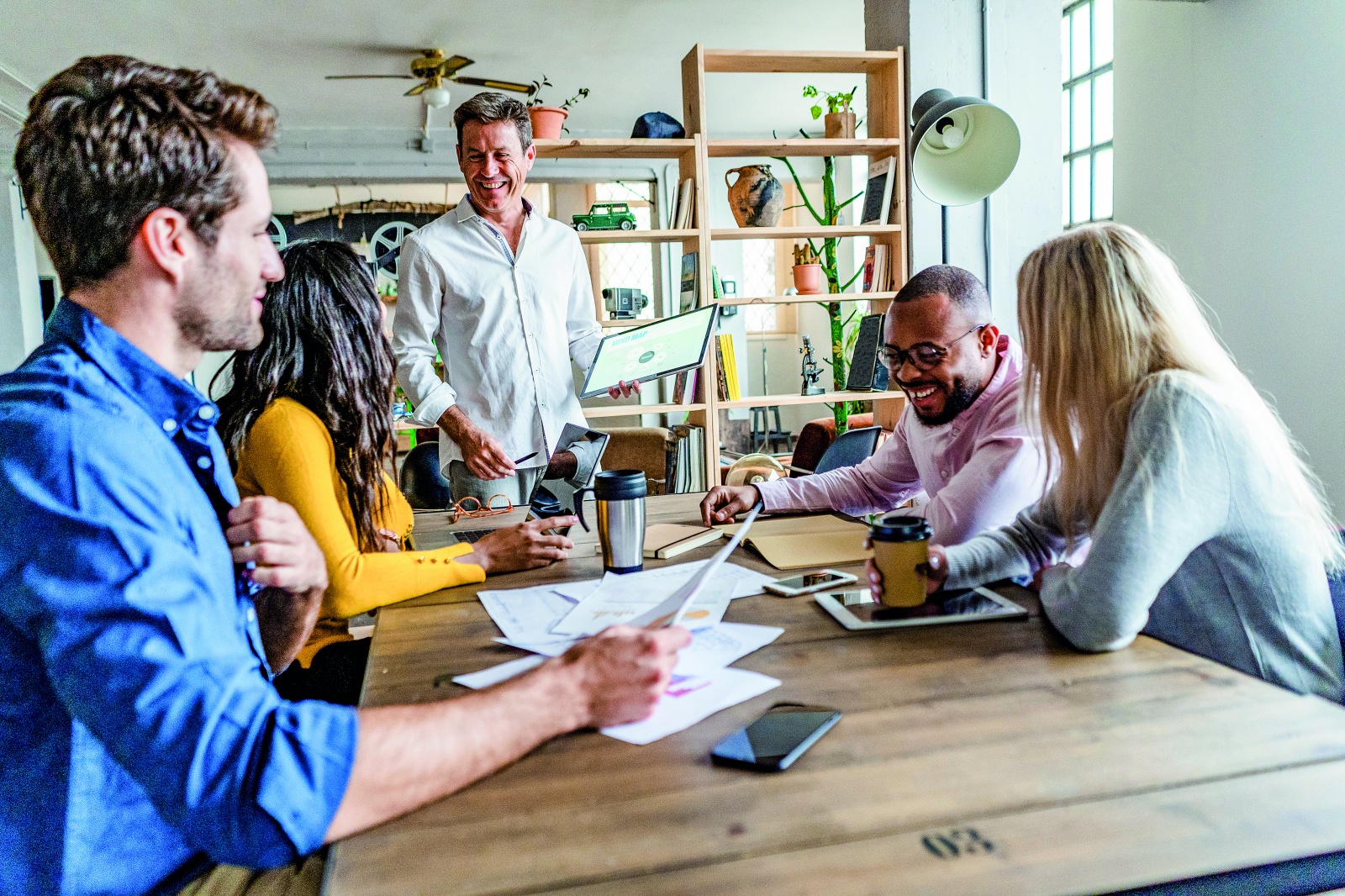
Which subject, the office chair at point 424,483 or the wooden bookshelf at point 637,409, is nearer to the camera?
the wooden bookshelf at point 637,409

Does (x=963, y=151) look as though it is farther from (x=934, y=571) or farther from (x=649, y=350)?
(x=934, y=571)

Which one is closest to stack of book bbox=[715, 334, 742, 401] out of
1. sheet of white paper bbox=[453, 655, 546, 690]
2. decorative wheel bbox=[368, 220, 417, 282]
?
sheet of white paper bbox=[453, 655, 546, 690]

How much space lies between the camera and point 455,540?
191 cm

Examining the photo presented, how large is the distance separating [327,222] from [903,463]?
8955 mm

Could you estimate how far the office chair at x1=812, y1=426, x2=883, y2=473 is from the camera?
9.89 ft

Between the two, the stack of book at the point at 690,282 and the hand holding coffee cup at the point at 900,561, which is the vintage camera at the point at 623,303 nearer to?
the stack of book at the point at 690,282

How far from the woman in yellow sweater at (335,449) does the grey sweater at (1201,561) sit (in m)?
0.90

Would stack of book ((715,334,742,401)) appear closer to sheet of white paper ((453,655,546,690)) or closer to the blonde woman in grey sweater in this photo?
the blonde woman in grey sweater

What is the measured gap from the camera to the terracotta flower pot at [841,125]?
14.2 feet

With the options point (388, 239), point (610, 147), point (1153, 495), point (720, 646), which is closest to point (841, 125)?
point (610, 147)

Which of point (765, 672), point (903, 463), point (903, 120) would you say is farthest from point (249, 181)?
point (903, 120)

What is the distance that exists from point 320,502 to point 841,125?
Result: 3.61m

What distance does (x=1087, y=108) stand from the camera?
17.9 feet

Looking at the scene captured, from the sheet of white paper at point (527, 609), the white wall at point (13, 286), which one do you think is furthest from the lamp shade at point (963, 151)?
the white wall at point (13, 286)
